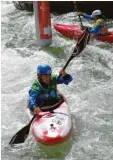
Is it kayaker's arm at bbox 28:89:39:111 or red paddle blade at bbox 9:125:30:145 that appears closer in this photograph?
red paddle blade at bbox 9:125:30:145

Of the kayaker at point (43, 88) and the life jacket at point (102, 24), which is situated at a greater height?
the kayaker at point (43, 88)

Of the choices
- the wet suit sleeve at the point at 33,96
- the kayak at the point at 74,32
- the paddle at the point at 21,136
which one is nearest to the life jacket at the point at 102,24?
the kayak at the point at 74,32

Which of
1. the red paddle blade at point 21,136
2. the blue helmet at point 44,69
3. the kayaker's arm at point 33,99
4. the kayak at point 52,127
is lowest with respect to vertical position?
the red paddle blade at point 21,136

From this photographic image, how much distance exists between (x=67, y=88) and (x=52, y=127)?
2168 mm

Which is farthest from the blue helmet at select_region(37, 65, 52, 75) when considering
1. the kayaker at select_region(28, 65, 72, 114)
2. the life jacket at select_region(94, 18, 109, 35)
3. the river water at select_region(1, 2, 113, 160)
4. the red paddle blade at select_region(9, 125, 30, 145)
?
the life jacket at select_region(94, 18, 109, 35)

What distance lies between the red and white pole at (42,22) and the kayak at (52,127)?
3.62 meters

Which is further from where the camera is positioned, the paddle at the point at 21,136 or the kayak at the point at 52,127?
the paddle at the point at 21,136

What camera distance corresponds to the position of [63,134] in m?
4.81

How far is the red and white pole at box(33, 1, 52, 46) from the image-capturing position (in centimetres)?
811

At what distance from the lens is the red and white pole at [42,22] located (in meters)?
8.11

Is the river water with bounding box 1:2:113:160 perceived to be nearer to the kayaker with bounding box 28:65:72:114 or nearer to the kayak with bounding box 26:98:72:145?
the kayak with bounding box 26:98:72:145

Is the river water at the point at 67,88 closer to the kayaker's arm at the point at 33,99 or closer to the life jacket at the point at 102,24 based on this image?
the life jacket at the point at 102,24

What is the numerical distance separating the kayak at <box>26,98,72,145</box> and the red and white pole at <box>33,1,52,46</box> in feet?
11.9

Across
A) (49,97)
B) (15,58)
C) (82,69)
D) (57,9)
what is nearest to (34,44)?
(15,58)
